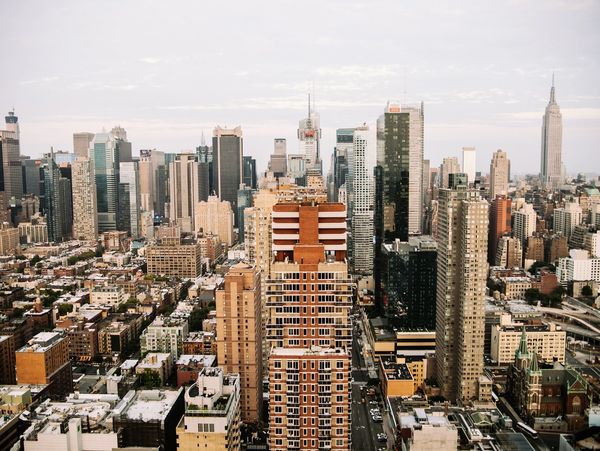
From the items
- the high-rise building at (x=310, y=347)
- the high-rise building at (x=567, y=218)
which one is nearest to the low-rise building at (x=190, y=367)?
the high-rise building at (x=310, y=347)

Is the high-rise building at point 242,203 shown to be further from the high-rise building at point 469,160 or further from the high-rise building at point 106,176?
the high-rise building at point 469,160

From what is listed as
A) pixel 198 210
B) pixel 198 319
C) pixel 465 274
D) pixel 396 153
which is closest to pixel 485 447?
pixel 465 274

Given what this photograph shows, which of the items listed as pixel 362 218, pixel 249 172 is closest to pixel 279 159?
pixel 249 172

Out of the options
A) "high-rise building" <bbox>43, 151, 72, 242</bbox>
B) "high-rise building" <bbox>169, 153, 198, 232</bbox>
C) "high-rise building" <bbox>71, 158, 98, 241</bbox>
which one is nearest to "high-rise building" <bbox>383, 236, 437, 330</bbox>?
"high-rise building" <bbox>71, 158, 98, 241</bbox>

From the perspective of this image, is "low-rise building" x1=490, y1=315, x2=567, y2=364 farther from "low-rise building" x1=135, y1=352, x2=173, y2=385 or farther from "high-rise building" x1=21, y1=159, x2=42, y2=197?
"high-rise building" x1=21, y1=159, x2=42, y2=197

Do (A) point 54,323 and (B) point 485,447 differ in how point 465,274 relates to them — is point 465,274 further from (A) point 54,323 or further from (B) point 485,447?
(A) point 54,323

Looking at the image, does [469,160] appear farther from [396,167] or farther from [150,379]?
[150,379]

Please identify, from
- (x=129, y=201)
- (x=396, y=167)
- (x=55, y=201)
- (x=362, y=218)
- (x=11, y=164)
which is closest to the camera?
(x=396, y=167)
